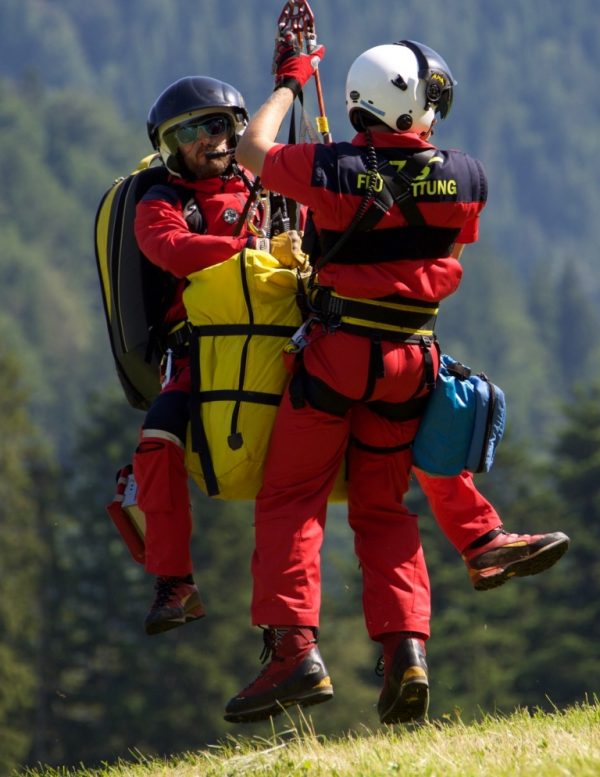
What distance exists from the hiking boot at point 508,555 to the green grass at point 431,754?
747 mm

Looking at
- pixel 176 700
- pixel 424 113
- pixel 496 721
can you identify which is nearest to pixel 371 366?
pixel 424 113

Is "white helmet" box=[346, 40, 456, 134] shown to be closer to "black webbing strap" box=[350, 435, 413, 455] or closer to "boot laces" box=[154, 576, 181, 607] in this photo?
"black webbing strap" box=[350, 435, 413, 455]

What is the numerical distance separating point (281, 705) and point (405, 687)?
603 millimetres

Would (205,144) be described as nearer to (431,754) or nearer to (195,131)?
(195,131)

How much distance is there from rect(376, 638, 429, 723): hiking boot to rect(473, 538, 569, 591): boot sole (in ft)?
1.63

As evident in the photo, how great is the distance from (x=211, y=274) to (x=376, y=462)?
1196 millimetres

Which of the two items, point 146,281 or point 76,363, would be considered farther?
point 76,363

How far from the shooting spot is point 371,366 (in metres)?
8.39

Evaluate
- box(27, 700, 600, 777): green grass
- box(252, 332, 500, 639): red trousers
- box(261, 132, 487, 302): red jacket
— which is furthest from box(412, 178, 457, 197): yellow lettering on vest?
box(27, 700, 600, 777): green grass

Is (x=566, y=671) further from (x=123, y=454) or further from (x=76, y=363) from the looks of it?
(x=76, y=363)

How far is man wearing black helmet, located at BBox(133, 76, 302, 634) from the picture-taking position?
29.0 feet

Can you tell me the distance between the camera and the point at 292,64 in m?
8.77

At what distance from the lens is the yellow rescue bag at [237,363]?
8.65 meters

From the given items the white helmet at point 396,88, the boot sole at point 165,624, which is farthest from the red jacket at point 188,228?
the boot sole at point 165,624
